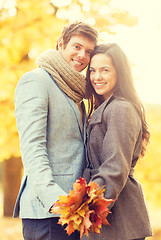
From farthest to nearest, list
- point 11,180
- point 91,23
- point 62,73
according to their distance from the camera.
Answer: point 11,180 → point 91,23 → point 62,73

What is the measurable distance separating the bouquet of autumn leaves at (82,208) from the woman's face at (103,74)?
99 cm

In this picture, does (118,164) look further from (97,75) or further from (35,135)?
(97,75)

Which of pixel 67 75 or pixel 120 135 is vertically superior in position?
pixel 67 75

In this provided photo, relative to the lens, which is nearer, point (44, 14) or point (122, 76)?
point (122, 76)

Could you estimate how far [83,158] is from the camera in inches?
102

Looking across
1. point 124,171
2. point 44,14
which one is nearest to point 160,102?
point 44,14

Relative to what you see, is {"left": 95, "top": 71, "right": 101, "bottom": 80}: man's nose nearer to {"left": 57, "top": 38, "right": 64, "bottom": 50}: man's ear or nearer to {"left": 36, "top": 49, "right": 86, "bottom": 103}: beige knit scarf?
{"left": 36, "top": 49, "right": 86, "bottom": 103}: beige knit scarf

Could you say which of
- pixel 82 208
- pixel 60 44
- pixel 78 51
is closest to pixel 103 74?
pixel 78 51

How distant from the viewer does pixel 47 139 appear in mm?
2436

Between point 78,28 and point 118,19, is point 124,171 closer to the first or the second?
point 78,28

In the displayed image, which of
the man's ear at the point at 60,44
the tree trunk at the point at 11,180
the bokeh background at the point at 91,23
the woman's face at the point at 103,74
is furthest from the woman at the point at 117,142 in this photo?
the tree trunk at the point at 11,180

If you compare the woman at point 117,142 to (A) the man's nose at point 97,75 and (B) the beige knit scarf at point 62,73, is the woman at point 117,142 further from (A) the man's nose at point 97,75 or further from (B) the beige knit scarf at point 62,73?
(B) the beige knit scarf at point 62,73

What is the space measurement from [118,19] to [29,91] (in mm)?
4337

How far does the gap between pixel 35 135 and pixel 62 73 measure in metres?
0.59
